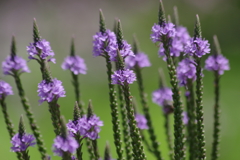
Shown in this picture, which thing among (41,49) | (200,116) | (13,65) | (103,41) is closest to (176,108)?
(200,116)

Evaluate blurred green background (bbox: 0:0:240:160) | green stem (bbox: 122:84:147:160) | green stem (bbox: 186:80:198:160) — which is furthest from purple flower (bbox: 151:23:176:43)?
blurred green background (bbox: 0:0:240:160)

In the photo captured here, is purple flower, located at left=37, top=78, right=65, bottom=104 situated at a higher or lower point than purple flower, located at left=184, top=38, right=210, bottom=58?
lower

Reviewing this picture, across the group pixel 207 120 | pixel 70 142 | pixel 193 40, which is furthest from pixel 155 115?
pixel 70 142

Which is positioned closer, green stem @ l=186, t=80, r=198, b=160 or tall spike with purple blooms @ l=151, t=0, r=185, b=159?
tall spike with purple blooms @ l=151, t=0, r=185, b=159

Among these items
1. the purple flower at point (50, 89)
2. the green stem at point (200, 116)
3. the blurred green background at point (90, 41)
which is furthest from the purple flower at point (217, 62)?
the blurred green background at point (90, 41)

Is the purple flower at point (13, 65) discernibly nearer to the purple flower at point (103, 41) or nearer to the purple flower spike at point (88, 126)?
the purple flower at point (103, 41)

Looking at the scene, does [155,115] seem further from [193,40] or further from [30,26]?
[30,26]

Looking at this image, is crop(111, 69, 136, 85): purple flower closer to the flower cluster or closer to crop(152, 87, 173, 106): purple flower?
the flower cluster
